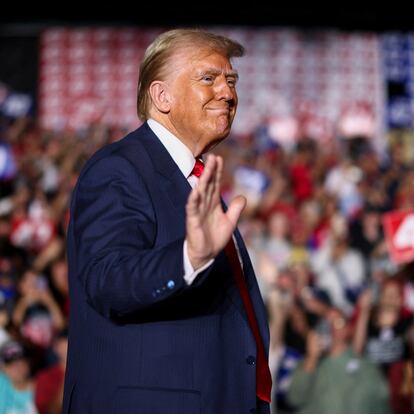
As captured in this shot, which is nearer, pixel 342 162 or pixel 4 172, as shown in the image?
pixel 4 172

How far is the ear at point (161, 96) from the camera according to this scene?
169 cm

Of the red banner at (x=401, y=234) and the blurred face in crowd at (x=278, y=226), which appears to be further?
the blurred face in crowd at (x=278, y=226)

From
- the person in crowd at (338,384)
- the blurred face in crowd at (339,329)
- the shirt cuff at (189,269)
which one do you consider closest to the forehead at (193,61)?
the shirt cuff at (189,269)

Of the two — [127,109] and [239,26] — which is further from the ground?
[239,26]

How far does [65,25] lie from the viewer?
10.4m

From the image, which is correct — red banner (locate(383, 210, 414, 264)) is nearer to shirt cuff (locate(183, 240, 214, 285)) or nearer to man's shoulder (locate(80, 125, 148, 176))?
man's shoulder (locate(80, 125, 148, 176))

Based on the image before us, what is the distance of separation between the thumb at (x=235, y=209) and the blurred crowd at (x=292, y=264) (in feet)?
10.8

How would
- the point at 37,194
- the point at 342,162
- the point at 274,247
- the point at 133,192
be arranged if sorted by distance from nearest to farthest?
the point at 133,192 < the point at 274,247 < the point at 37,194 < the point at 342,162

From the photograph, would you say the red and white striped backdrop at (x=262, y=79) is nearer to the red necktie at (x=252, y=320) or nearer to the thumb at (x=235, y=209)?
the red necktie at (x=252, y=320)

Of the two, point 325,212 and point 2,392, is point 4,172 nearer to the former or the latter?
point 325,212

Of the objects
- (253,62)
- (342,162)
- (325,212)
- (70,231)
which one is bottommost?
(70,231)

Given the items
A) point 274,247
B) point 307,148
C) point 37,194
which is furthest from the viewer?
point 307,148

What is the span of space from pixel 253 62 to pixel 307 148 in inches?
57.2

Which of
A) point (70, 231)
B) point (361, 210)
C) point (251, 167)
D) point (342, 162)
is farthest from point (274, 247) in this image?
point (70, 231)
